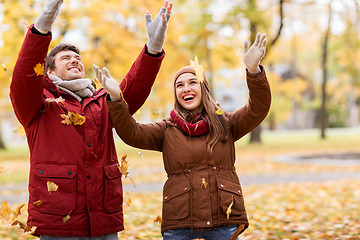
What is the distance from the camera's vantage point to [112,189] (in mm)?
2920

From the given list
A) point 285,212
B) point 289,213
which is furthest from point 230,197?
point 285,212

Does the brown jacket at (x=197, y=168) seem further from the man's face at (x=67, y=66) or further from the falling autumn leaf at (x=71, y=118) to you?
the man's face at (x=67, y=66)

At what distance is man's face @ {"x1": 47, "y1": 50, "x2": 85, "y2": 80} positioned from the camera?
2.98 metres

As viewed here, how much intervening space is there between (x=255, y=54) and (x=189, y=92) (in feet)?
1.72

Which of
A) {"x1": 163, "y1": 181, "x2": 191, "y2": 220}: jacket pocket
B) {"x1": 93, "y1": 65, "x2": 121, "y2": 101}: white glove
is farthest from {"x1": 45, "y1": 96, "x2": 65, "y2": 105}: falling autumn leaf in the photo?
{"x1": 163, "y1": 181, "x2": 191, "y2": 220}: jacket pocket

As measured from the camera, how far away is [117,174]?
2977mm

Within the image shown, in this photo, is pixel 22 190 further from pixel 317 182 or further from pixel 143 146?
pixel 143 146

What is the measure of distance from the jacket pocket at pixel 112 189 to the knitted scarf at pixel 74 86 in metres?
0.51

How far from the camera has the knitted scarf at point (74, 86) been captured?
2924mm

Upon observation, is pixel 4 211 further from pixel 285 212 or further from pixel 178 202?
pixel 285 212

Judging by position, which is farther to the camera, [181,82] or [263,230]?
[263,230]

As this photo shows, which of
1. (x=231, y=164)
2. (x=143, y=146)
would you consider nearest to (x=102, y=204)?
(x=143, y=146)

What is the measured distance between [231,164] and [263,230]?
10.6 ft

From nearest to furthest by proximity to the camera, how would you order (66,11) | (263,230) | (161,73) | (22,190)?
(263,230) < (22,190) < (66,11) < (161,73)
